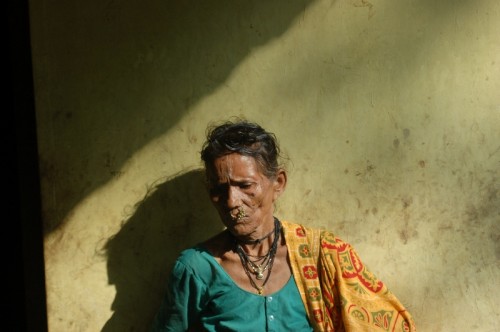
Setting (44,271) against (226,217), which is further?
(44,271)

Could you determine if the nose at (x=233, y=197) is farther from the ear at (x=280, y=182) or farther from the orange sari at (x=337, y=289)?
the orange sari at (x=337, y=289)

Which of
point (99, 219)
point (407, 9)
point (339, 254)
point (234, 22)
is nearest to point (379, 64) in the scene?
point (407, 9)

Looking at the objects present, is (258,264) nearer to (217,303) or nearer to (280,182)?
(217,303)

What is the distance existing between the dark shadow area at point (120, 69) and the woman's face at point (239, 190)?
442 millimetres

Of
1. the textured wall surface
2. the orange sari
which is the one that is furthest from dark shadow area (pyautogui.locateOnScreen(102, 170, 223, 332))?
the orange sari

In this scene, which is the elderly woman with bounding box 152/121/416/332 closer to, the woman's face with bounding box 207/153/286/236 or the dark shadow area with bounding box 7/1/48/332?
the woman's face with bounding box 207/153/286/236

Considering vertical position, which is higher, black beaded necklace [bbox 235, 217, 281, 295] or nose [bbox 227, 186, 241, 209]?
nose [bbox 227, 186, 241, 209]

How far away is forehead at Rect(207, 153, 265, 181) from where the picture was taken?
2.45 meters

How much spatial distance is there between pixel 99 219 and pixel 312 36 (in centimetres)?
122

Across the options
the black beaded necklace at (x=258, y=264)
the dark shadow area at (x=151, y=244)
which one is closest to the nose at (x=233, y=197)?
the black beaded necklace at (x=258, y=264)

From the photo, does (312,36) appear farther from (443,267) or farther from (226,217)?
(443,267)

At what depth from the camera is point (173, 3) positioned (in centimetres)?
273

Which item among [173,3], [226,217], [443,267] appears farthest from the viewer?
[443,267]

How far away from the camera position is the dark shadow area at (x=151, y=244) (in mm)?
2818
